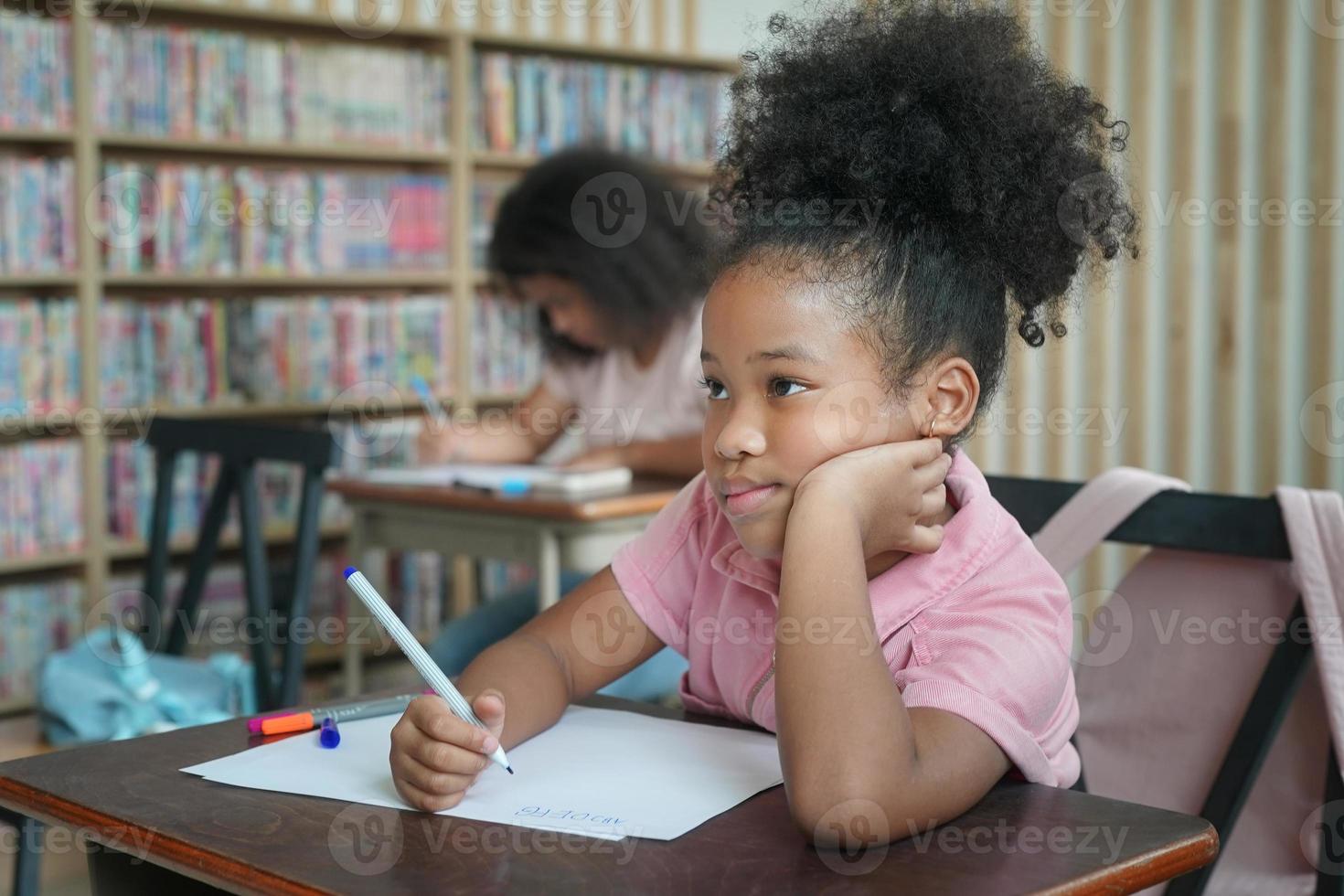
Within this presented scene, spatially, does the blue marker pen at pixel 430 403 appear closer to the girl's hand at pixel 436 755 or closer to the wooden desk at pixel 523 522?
the wooden desk at pixel 523 522

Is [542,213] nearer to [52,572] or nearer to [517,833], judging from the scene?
[52,572]

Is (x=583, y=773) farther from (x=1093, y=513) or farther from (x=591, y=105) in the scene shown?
(x=591, y=105)

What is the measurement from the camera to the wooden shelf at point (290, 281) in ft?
10.6

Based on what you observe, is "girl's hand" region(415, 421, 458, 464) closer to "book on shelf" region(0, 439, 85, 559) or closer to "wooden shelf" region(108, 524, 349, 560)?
"wooden shelf" region(108, 524, 349, 560)

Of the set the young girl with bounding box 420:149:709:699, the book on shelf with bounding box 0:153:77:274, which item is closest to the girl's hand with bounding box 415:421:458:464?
the young girl with bounding box 420:149:709:699

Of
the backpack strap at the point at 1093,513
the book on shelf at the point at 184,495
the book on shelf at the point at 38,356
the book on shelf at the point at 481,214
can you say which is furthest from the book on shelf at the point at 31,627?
the backpack strap at the point at 1093,513

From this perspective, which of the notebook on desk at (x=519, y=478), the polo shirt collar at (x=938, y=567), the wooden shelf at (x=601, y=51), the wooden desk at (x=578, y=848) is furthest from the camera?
the wooden shelf at (x=601, y=51)

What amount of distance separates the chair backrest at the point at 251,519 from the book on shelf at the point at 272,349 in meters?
0.95

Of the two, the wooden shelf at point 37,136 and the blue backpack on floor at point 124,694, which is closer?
the blue backpack on floor at point 124,694

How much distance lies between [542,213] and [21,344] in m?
1.14

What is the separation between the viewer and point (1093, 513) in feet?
4.23

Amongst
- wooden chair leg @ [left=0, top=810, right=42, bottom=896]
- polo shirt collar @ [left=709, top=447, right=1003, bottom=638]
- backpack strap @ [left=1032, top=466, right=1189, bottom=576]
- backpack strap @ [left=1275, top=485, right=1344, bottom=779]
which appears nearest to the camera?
polo shirt collar @ [left=709, top=447, right=1003, bottom=638]

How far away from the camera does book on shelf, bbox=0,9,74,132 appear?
297cm

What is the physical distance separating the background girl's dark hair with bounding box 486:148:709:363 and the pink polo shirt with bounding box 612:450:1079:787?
1761 millimetres
